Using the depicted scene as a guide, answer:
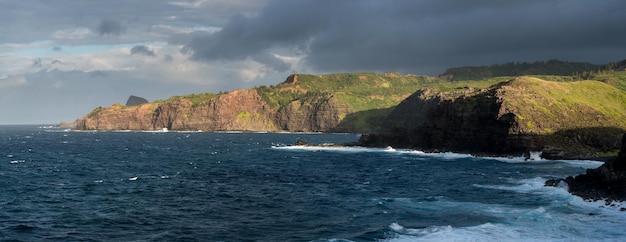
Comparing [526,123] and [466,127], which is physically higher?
[526,123]

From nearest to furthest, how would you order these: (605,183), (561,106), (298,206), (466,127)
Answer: (298,206) → (605,183) → (466,127) → (561,106)

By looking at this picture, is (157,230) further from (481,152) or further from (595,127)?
(595,127)

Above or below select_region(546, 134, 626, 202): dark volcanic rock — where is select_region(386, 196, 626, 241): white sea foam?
below

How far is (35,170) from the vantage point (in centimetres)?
9800

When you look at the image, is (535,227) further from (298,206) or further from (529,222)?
(298,206)

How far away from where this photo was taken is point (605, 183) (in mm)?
60500

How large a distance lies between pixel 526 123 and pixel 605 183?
76229mm

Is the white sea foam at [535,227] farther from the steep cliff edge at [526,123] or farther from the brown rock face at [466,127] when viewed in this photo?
the brown rock face at [466,127]

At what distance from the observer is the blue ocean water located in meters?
44.3

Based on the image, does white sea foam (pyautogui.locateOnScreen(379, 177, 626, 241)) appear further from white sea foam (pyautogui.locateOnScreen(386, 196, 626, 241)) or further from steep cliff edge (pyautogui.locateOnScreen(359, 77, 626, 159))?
steep cliff edge (pyautogui.locateOnScreen(359, 77, 626, 159))

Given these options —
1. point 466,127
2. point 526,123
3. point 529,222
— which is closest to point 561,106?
point 526,123

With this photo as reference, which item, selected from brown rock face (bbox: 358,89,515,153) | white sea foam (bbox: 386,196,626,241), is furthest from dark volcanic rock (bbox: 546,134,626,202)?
brown rock face (bbox: 358,89,515,153)

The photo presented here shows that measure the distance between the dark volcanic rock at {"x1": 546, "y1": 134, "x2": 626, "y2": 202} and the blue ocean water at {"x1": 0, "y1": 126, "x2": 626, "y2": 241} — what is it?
2.21 metres

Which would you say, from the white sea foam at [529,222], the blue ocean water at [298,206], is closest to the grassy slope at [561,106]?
the blue ocean water at [298,206]
